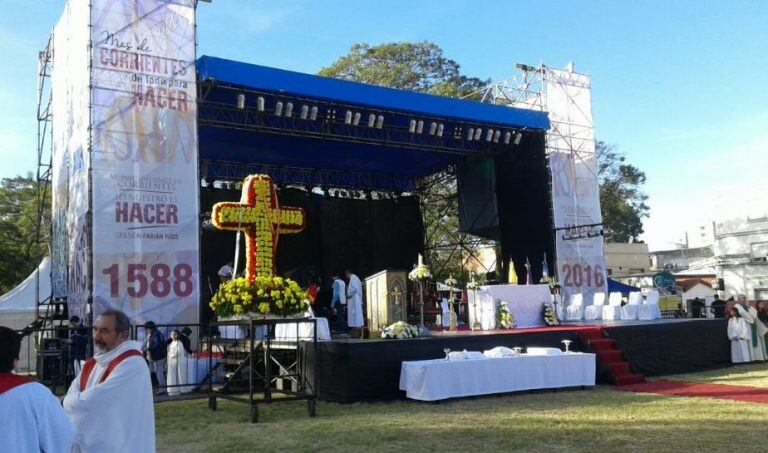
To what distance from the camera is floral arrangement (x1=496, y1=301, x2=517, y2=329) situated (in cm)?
1409

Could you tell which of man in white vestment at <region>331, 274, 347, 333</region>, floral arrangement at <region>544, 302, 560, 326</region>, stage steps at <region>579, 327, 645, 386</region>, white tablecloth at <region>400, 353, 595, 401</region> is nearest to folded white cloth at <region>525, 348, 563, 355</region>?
white tablecloth at <region>400, 353, 595, 401</region>

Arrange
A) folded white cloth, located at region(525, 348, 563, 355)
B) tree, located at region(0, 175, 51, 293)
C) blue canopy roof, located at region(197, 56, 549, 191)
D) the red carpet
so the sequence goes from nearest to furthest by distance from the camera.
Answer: the red carpet, folded white cloth, located at region(525, 348, 563, 355), blue canopy roof, located at region(197, 56, 549, 191), tree, located at region(0, 175, 51, 293)

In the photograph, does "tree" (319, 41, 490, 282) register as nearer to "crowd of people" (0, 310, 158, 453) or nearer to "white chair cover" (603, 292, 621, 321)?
"white chair cover" (603, 292, 621, 321)

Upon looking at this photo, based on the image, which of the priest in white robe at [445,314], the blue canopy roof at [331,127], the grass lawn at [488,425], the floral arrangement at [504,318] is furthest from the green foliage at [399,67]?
the grass lawn at [488,425]

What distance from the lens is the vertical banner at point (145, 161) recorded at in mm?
13570

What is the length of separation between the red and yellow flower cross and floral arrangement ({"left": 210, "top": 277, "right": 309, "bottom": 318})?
0.43m

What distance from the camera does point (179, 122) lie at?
47.9 ft

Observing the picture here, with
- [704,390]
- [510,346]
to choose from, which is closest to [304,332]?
[510,346]

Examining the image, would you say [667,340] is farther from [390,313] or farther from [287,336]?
[287,336]

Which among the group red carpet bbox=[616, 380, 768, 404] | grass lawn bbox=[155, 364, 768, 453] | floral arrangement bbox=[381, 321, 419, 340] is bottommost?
red carpet bbox=[616, 380, 768, 404]

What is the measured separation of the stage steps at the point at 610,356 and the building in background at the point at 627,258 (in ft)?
107

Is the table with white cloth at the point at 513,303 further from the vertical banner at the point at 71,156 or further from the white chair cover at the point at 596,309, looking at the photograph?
the vertical banner at the point at 71,156

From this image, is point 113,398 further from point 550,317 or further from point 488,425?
point 550,317

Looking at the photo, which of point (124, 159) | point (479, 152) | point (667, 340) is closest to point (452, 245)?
point (479, 152)
